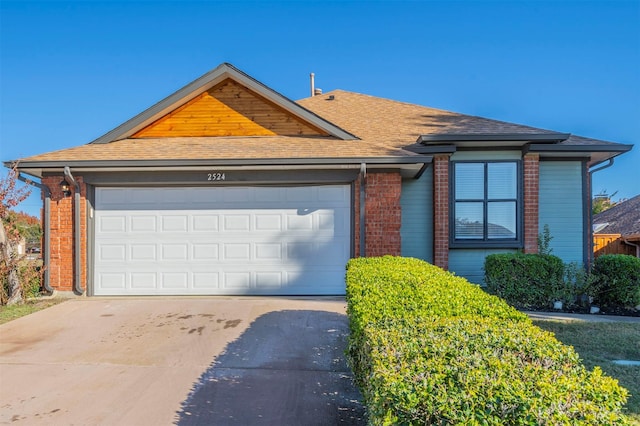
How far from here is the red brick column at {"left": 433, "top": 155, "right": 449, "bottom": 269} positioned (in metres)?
9.12

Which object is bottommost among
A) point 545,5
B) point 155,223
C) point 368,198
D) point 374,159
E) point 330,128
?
point 155,223

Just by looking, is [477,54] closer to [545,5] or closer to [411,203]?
[545,5]

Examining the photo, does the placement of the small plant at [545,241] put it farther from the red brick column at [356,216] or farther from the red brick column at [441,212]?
the red brick column at [356,216]

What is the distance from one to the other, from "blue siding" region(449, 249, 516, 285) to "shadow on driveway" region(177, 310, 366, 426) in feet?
13.7

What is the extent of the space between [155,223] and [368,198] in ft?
15.3

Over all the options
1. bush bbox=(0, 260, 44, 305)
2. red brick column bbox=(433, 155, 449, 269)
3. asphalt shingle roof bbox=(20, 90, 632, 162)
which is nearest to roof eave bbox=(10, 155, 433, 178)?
asphalt shingle roof bbox=(20, 90, 632, 162)

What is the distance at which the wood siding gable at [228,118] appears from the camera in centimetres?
979

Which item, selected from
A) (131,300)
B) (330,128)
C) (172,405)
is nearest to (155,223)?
(131,300)

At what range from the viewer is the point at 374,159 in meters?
8.27

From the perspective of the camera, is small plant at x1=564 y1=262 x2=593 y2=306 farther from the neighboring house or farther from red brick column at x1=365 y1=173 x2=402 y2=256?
the neighboring house

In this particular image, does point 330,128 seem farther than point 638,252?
No

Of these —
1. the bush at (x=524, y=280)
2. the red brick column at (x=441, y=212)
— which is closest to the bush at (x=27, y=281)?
the red brick column at (x=441, y=212)

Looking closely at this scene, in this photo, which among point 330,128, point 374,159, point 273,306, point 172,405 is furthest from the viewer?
point 330,128

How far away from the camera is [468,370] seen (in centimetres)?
210
